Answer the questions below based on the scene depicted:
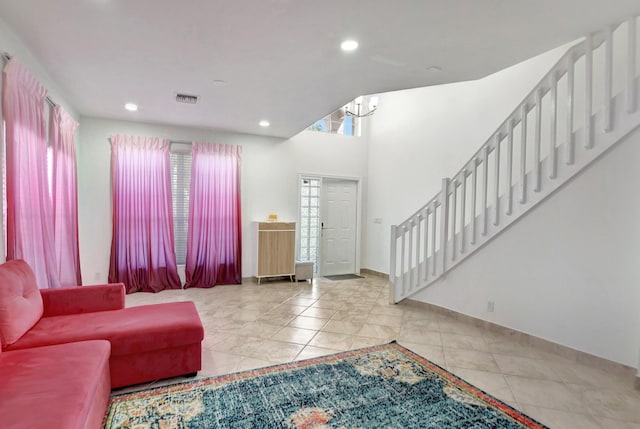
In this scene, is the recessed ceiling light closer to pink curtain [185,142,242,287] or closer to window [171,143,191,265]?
pink curtain [185,142,242,287]

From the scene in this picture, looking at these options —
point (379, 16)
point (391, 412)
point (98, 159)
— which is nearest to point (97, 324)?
point (391, 412)

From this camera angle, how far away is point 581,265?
9.61 ft

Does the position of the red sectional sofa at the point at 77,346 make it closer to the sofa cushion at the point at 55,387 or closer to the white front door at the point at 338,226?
the sofa cushion at the point at 55,387

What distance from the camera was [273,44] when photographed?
8.84 ft

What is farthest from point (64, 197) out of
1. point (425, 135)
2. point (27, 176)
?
point (425, 135)

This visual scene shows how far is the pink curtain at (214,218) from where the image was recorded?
542 centimetres

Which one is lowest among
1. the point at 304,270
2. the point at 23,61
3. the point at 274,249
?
the point at 304,270

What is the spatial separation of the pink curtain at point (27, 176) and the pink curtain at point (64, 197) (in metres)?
0.42

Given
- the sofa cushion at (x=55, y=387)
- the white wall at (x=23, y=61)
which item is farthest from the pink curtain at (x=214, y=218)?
the sofa cushion at (x=55, y=387)

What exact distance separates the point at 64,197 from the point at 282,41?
9.61ft

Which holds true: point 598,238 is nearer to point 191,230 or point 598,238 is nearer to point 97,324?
point 97,324

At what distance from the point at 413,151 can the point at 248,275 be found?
358cm

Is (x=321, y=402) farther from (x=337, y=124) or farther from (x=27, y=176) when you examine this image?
(x=337, y=124)

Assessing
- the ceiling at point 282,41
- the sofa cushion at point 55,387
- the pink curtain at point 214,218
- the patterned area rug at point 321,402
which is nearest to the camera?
the sofa cushion at point 55,387
